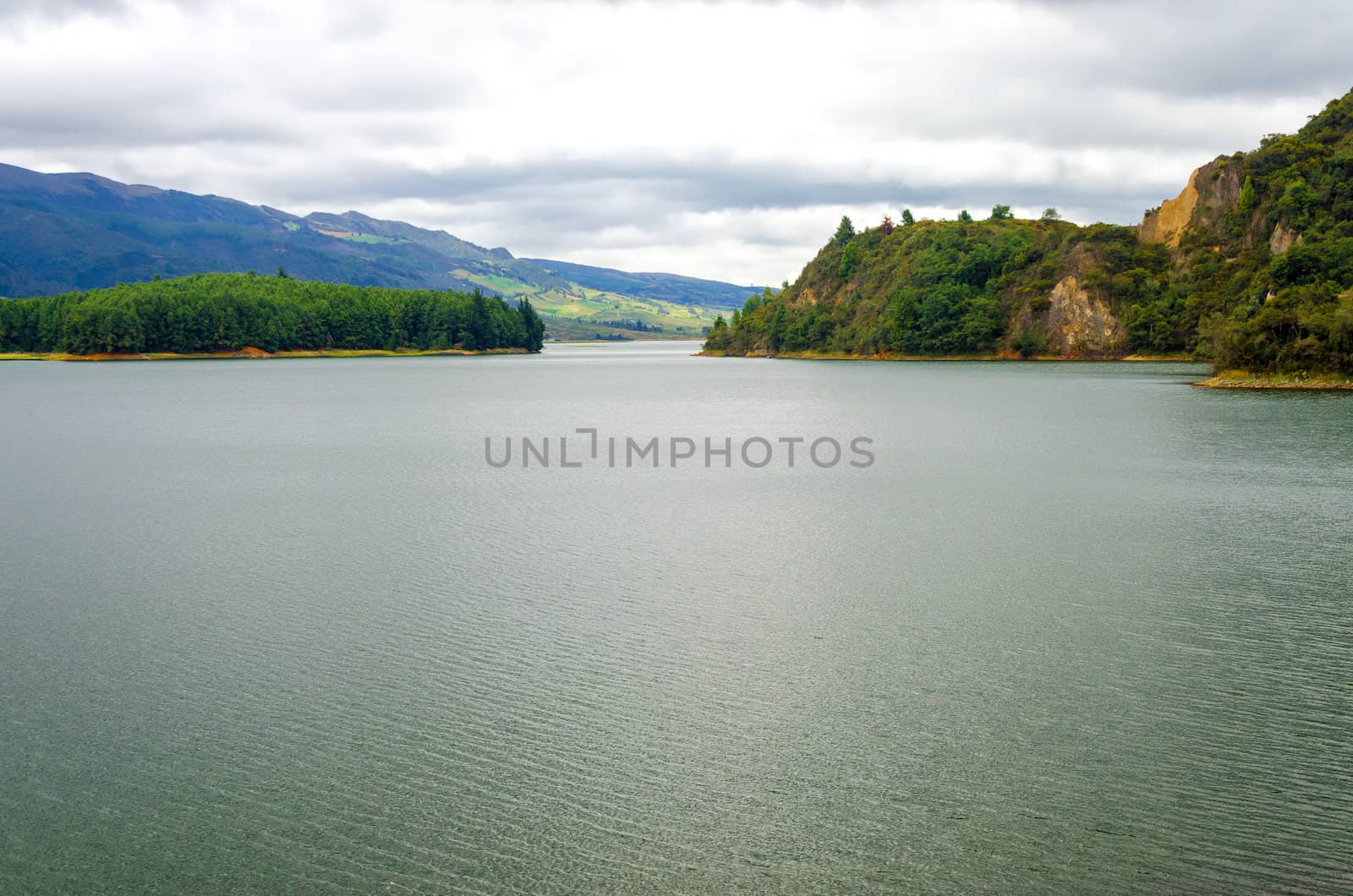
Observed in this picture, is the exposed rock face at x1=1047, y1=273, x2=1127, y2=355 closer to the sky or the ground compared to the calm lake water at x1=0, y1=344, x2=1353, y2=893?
closer to the sky

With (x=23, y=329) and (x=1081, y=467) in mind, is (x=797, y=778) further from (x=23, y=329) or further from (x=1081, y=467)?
(x=23, y=329)

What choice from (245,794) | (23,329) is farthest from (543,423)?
(23,329)

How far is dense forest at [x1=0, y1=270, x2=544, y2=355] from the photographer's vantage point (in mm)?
162125

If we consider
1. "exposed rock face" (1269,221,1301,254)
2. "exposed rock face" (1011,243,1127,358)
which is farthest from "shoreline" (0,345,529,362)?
"exposed rock face" (1269,221,1301,254)

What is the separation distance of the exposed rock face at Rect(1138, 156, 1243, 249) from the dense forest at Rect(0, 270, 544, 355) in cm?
12785

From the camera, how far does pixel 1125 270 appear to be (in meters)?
147

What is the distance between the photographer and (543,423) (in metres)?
51.5

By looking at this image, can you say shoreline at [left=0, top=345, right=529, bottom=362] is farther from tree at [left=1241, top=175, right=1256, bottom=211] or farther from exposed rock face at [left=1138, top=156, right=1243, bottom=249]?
tree at [left=1241, top=175, right=1256, bottom=211]

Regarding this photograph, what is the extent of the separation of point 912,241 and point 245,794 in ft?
624

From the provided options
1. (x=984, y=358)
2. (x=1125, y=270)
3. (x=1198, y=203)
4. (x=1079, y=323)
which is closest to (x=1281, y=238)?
(x=1198, y=203)

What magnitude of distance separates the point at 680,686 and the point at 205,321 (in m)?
177

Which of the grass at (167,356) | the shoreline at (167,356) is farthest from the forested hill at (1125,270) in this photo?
the shoreline at (167,356)

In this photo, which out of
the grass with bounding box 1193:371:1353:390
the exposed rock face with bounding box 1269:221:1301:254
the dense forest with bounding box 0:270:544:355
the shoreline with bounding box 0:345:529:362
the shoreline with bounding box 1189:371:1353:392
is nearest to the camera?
the shoreline with bounding box 1189:371:1353:392

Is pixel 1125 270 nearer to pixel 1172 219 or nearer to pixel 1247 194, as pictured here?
pixel 1172 219
